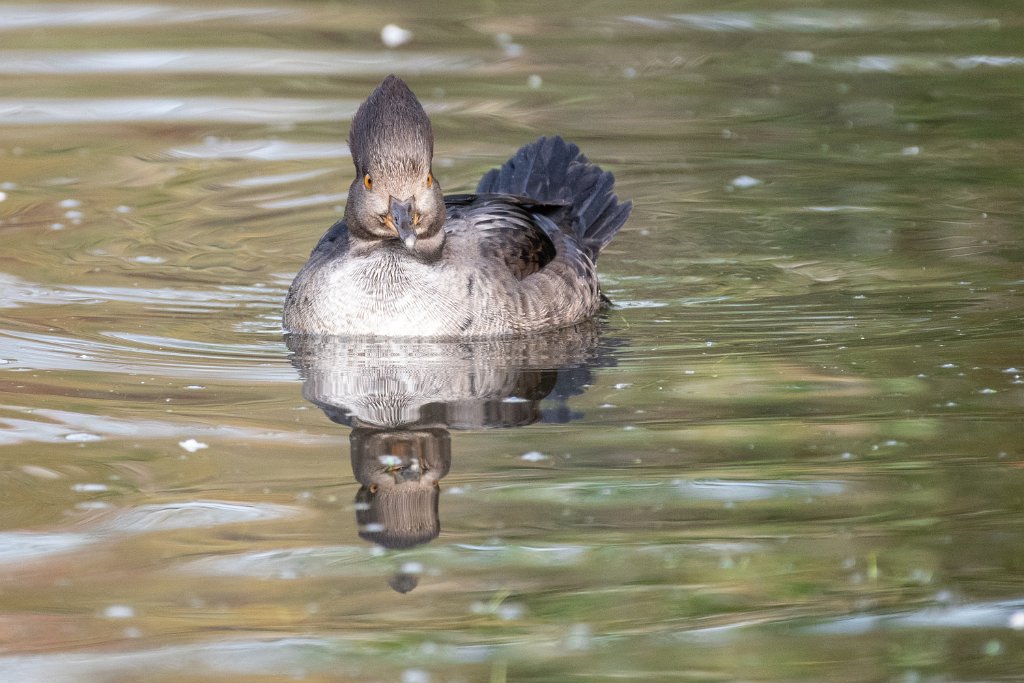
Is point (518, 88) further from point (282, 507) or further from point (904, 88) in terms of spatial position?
point (282, 507)

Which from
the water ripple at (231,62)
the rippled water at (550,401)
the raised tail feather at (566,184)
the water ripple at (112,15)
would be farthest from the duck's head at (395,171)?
the water ripple at (112,15)

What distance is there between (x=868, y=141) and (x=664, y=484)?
674cm

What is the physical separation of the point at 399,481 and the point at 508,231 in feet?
9.71

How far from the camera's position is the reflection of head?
625cm

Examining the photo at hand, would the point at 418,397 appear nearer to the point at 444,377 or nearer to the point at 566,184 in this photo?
the point at 444,377

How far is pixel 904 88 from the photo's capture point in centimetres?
1412

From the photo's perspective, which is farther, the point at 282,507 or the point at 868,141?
the point at 868,141

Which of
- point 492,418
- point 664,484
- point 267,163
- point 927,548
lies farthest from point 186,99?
point 927,548

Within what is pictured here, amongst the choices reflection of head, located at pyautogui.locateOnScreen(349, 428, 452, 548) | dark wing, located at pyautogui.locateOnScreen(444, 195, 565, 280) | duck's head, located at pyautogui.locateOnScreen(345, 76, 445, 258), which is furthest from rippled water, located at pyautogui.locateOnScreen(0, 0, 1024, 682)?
duck's head, located at pyautogui.locateOnScreen(345, 76, 445, 258)

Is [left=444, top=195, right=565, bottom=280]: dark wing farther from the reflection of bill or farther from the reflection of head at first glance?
the reflection of head

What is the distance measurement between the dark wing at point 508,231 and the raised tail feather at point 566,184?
72 cm

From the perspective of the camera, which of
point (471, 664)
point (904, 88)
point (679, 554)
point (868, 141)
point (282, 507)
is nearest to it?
point (471, 664)

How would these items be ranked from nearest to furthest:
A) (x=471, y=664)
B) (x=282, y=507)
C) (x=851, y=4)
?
(x=471, y=664)
(x=282, y=507)
(x=851, y=4)

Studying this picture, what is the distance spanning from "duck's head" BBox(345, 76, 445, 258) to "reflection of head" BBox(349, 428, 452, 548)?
1488 millimetres
